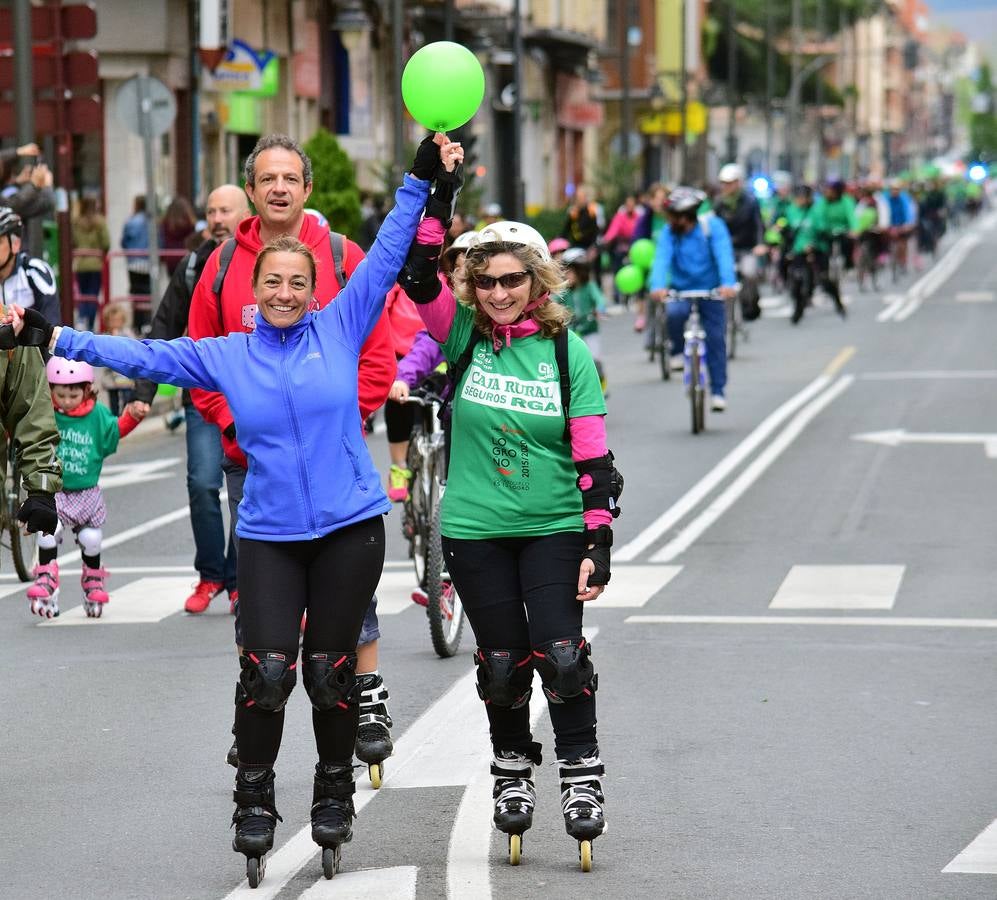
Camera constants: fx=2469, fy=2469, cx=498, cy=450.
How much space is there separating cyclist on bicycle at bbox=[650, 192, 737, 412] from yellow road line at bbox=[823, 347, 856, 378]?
242 inches

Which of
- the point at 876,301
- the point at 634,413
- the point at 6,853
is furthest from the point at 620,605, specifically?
the point at 876,301

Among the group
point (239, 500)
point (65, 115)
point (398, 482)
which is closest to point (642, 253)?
point (65, 115)

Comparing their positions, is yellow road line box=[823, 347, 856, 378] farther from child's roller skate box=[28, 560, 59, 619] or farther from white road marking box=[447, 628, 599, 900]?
white road marking box=[447, 628, 599, 900]

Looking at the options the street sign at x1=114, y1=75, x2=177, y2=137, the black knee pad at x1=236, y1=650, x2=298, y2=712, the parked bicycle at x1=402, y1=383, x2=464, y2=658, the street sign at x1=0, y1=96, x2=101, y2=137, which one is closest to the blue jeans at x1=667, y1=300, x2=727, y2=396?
the street sign at x1=0, y1=96, x2=101, y2=137

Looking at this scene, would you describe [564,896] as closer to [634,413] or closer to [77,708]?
[77,708]

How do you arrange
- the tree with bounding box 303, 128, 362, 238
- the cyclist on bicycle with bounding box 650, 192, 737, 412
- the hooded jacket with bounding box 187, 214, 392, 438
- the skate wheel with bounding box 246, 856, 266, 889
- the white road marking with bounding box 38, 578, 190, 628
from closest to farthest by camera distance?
the skate wheel with bounding box 246, 856, 266, 889 → the hooded jacket with bounding box 187, 214, 392, 438 → the white road marking with bounding box 38, 578, 190, 628 → the cyclist on bicycle with bounding box 650, 192, 737, 412 → the tree with bounding box 303, 128, 362, 238

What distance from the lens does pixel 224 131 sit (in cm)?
3741

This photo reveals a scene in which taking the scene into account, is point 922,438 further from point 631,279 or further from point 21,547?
point 21,547

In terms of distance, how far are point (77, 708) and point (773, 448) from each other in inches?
393

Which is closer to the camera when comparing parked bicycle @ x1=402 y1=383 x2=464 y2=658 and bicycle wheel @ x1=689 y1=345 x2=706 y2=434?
parked bicycle @ x1=402 y1=383 x2=464 y2=658

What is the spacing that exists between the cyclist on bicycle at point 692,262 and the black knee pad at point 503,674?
40.4 ft

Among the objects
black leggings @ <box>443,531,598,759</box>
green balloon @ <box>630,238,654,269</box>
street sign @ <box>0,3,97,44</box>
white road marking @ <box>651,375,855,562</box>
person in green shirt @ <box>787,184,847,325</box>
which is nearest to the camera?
black leggings @ <box>443,531,598,759</box>

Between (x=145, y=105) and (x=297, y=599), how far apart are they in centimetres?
1760

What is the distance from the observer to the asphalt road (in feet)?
21.1
